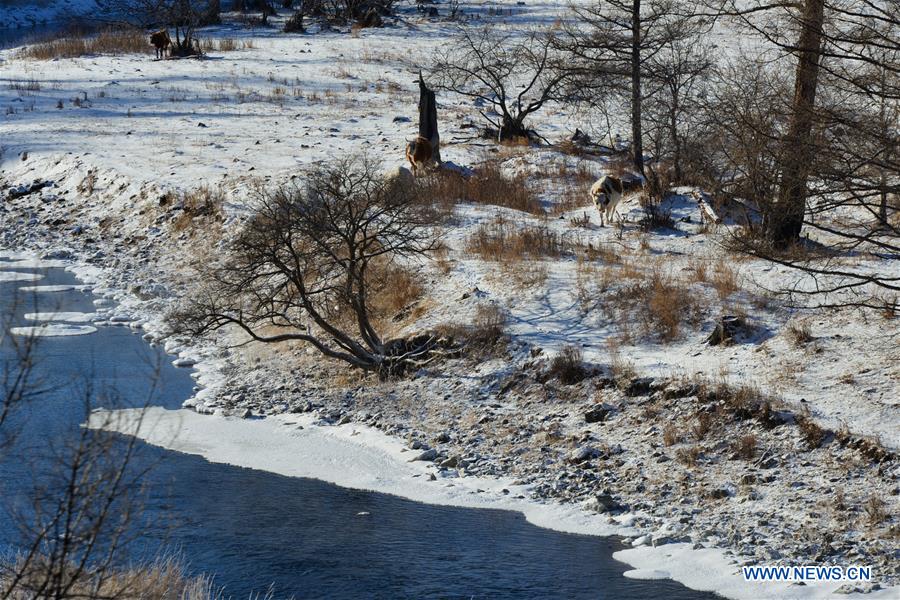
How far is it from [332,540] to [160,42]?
28320mm

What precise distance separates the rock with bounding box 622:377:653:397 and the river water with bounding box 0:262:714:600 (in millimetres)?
2436

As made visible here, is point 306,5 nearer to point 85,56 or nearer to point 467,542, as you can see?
point 85,56

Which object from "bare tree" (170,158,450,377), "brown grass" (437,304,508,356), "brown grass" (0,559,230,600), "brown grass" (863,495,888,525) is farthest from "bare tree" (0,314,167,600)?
"brown grass" (863,495,888,525)

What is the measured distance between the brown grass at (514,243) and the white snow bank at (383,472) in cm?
433

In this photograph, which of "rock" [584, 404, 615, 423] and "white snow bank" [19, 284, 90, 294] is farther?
"white snow bank" [19, 284, 90, 294]

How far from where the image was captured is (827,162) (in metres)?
8.43

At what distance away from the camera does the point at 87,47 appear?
3609cm

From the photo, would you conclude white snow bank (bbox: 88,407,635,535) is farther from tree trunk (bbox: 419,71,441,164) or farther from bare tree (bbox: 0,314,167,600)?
tree trunk (bbox: 419,71,441,164)

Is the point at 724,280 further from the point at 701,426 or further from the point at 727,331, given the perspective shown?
the point at 701,426

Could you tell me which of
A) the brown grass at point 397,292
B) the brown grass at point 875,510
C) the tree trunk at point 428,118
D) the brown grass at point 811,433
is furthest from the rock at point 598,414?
the tree trunk at point 428,118

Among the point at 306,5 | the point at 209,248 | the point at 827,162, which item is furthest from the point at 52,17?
the point at 827,162

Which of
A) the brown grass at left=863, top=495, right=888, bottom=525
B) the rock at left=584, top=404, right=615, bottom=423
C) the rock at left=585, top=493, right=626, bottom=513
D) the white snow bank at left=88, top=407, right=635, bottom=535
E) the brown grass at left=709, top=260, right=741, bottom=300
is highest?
the brown grass at left=709, top=260, right=741, bottom=300

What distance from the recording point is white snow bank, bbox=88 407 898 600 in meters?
8.49

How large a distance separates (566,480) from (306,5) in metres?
33.7
